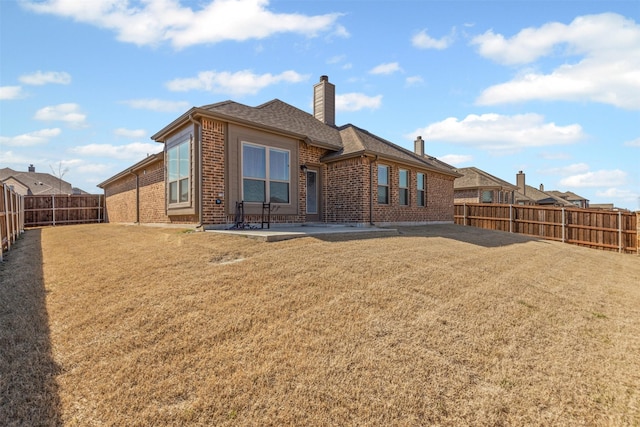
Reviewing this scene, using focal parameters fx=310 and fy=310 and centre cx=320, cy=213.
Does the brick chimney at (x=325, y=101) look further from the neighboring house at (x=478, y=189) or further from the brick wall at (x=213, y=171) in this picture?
the neighboring house at (x=478, y=189)

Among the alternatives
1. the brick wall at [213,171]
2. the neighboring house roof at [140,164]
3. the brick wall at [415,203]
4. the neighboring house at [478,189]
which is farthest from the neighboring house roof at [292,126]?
the neighboring house at [478,189]

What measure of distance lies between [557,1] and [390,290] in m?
9.05

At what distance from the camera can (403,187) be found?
13.3 m

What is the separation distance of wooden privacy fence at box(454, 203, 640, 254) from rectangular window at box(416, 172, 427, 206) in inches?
207

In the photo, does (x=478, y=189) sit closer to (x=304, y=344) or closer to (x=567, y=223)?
(x=567, y=223)

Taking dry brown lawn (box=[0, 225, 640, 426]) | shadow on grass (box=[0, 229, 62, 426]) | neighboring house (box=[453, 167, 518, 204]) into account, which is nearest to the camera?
shadow on grass (box=[0, 229, 62, 426])

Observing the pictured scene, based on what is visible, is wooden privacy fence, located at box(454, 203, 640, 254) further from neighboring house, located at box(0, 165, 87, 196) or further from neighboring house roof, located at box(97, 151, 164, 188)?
neighboring house, located at box(0, 165, 87, 196)

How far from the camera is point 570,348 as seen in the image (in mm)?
3645

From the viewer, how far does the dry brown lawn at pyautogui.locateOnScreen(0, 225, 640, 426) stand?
246 cm

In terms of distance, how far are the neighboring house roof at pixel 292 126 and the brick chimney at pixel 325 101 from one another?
574 mm

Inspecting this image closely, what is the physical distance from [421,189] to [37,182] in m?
46.3

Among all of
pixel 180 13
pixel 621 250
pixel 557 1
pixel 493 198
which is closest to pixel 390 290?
pixel 180 13

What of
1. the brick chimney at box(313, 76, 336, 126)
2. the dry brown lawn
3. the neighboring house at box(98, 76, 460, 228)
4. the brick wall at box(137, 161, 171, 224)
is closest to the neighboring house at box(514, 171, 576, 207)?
the neighboring house at box(98, 76, 460, 228)

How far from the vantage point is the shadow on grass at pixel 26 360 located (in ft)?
7.56
